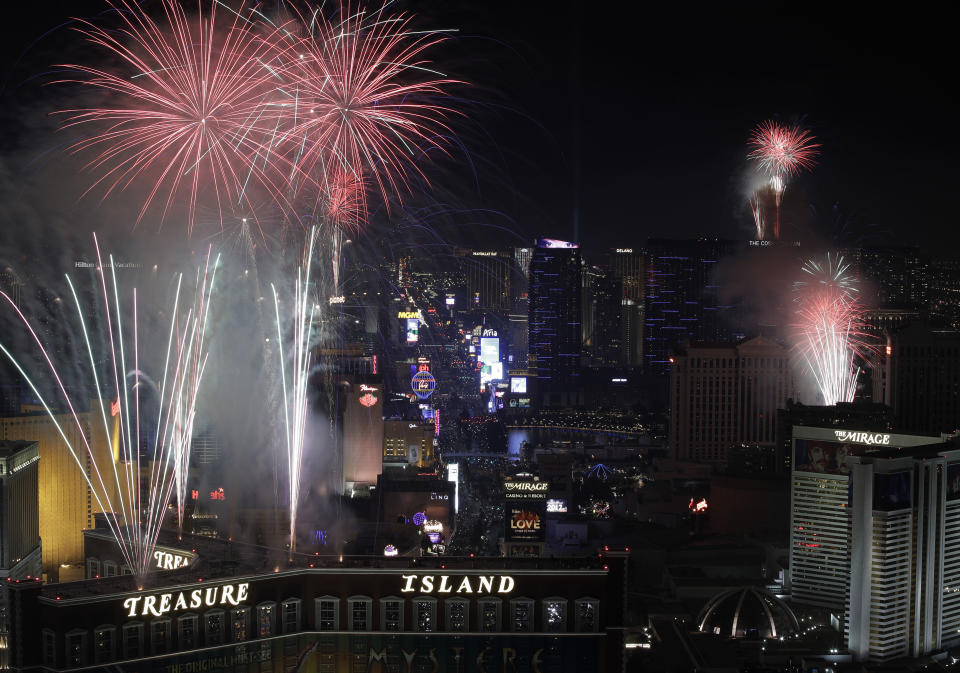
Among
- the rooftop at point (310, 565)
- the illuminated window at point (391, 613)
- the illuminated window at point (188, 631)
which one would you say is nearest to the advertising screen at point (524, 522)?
the rooftop at point (310, 565)

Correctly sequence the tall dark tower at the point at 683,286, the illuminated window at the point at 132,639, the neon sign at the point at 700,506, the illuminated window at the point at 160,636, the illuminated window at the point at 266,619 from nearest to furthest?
1. the illuminated window at the point at 132,639
2. the illuminated window at the point at 160,636
3. the illuminated window at the point at 266,619
4. the neon sign at the point at 700,506
5. the tall dark tower at the point at 683,286

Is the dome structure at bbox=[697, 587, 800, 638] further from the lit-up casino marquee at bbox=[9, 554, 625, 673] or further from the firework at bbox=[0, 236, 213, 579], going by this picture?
the firework at bbox=[0, 236, 213, 579]

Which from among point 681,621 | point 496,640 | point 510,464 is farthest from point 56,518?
point 510,464

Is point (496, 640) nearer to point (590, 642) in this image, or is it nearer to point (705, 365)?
point (590, 642)

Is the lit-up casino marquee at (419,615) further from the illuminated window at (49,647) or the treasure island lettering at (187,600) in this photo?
the illuminated window at (49,647)

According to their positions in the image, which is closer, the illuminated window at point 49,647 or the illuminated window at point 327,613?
the illuminated window at point 49,647

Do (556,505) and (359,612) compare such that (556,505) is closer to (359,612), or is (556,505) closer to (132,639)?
(359,612)
